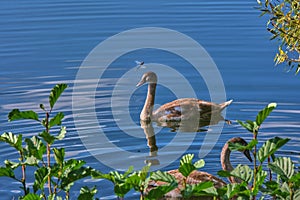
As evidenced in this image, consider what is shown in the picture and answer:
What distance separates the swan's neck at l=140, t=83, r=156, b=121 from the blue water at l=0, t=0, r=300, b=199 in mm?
126

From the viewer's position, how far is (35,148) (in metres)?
3.97

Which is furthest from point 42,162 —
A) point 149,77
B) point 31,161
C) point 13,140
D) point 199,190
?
point 149,77

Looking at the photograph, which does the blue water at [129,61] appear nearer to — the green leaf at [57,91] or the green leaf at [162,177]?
the green leaf at [57,91]

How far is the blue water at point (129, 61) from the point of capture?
10.3m

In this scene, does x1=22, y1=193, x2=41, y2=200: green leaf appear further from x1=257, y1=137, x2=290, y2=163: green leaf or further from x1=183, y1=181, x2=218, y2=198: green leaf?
x1=257, y1=137, x2=290, y2=163: green leaf

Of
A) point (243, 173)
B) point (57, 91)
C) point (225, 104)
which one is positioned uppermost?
point (57, 91)

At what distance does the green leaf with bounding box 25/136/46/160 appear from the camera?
3.89 meters

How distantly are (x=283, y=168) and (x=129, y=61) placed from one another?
10.3 metres

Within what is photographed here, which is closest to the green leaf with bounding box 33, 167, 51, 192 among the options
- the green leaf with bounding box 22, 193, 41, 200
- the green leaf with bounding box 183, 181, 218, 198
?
the green leaf with bounding box 22, 193, 41, 200

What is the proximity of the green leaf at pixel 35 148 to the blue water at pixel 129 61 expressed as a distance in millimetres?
4190

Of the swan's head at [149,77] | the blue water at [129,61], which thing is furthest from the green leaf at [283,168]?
the swan's head at [149,77]

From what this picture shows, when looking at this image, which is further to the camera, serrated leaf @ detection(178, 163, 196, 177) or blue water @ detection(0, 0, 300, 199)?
blue water @ detection(0, 0, 300, 199)

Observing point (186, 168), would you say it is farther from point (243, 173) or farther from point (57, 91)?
point (57, 91)

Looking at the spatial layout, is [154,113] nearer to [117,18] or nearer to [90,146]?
[90,146]
